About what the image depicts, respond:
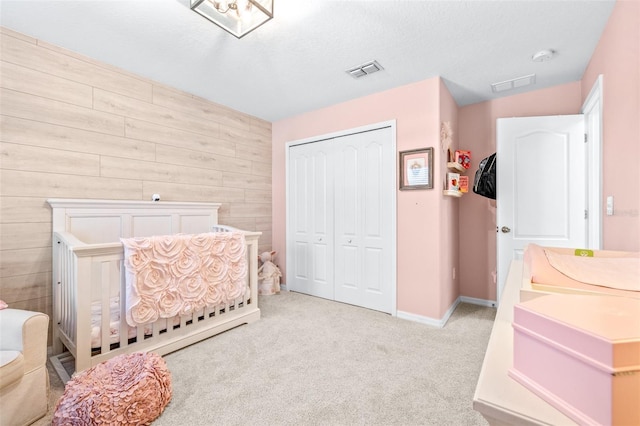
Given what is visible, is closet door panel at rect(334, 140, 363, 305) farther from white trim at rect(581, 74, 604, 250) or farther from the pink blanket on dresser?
white trim at rect(581, 74, 604, 250)

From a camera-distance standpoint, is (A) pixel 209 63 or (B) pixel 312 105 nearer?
(A) pixel 209 63

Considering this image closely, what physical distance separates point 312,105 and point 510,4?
2.05 metres

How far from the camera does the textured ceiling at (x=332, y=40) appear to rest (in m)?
1.74

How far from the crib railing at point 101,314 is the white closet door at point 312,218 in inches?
53.6

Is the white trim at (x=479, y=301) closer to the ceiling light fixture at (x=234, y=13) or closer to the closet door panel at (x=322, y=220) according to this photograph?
the closet door panel at (x=322, y=220)

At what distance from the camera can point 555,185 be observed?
8.35 ft

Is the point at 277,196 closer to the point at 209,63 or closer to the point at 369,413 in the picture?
the point at 209,63

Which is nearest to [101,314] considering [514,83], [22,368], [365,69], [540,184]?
[22,368]

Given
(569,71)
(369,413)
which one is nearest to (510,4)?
(569,71)

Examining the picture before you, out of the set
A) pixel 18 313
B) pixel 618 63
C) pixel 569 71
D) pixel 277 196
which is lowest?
pixel 18 313

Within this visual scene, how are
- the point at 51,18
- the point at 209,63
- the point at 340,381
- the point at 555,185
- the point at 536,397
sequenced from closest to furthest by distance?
the point at 536,397 < the point at 340,381 < the point at 51,18 < the point at 209,63 < the point at 555,185

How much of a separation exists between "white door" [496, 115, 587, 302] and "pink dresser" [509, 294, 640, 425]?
2.50m

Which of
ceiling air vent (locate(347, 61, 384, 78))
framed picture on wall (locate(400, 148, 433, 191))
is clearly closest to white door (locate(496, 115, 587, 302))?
framed picture on wall (locate(400, 148, 433, 191))

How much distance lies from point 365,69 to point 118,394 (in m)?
2.80
